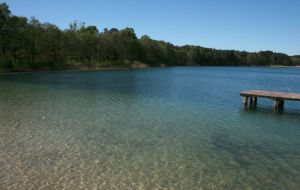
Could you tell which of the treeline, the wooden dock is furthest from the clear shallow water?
the treeline

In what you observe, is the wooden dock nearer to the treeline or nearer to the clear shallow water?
the clear shallow water

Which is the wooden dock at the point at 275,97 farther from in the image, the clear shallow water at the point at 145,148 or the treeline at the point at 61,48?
the treeline at the point at 61,48

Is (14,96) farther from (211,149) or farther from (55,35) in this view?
(55,35)

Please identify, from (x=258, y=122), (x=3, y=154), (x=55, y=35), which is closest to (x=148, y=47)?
(x=55, y=35)

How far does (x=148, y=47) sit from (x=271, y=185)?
12726 centimetres

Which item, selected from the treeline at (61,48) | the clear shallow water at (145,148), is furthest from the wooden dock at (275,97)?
the treeline at (61,48)

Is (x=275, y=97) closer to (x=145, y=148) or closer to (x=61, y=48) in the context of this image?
(x=145, y=148)

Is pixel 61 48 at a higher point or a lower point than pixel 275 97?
higher

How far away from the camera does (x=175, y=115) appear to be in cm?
2272

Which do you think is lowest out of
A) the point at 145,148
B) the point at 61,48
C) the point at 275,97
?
the point at 145,148

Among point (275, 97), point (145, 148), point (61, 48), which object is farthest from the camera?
point (61, 48)

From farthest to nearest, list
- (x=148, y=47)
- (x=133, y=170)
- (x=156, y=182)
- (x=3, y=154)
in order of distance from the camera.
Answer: (x=148, y=47)
(x=3, y=154)
(x=133, y=170)
(x=156, y=182)

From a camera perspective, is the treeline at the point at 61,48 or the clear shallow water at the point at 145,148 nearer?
the clear shallow water at the point at 145,148

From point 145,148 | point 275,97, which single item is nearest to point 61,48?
point 275,97
